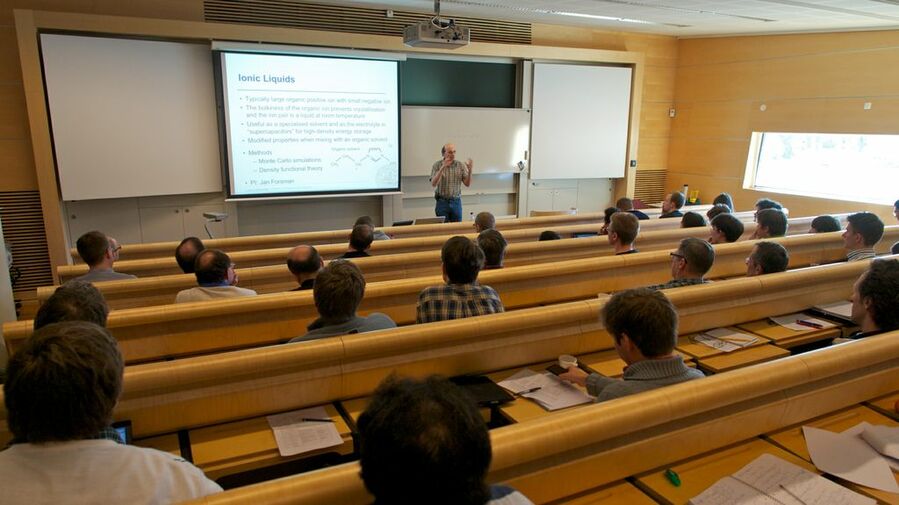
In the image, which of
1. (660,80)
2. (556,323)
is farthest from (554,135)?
(556,323)

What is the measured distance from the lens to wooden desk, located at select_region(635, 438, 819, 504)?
1707mm

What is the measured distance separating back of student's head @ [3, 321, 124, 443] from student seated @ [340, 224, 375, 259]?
113 inches

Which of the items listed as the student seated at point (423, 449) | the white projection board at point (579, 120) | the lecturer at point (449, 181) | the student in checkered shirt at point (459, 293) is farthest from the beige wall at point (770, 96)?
the student seated at point (423, 449)

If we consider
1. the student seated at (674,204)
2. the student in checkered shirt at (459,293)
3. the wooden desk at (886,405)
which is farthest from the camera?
the student seated at (674,204)

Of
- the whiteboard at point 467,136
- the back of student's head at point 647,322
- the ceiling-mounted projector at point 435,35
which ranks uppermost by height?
the ceiling-mounted projector at point 435,35

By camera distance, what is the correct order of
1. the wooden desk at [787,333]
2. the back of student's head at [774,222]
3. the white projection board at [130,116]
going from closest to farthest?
1. the wooden desk at [787,333]
2. the back of student's head at [774,222]
3. the white projection board at [130,116]

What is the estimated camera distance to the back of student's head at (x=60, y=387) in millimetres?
1223

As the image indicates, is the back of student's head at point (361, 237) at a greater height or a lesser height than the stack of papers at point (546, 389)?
greater

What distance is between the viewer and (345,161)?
7.45 m

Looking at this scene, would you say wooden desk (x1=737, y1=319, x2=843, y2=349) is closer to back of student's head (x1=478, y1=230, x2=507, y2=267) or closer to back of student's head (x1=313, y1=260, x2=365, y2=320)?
back of student's head (x1=478, y1=230, x2=507, y2=267)

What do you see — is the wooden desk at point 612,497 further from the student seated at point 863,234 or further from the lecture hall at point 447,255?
the student seated at point 863,234

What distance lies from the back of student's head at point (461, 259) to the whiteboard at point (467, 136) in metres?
5.22

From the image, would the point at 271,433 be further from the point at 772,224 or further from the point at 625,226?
the point at 772,224

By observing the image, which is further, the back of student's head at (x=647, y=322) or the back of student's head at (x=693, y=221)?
the back of student's head at (x=693, y=221)
